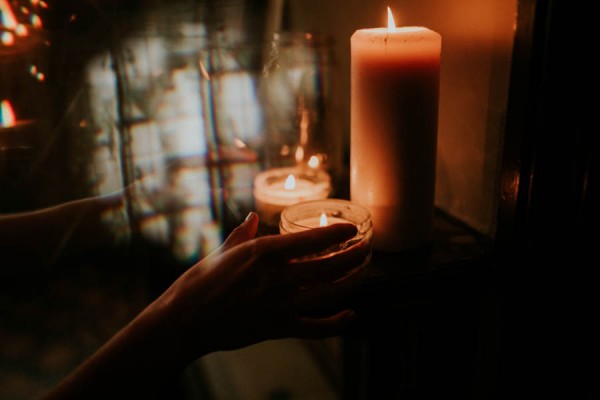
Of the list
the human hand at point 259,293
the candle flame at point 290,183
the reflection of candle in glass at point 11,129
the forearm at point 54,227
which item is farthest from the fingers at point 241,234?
the reflection of candle in glass at point 11,129

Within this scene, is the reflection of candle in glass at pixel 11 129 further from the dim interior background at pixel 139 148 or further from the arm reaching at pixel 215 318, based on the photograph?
the arm reaching at pixel 215 318

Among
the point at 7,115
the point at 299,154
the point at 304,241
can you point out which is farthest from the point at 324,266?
the point at 7,115

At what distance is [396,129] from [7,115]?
3.08 ft

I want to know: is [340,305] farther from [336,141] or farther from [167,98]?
[167,98]

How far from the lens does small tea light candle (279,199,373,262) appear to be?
43 centimetres

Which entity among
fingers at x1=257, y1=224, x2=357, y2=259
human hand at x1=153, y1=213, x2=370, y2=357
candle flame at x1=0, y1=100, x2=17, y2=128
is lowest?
human hand at x1=153, y1=213, x2=370, y2=357

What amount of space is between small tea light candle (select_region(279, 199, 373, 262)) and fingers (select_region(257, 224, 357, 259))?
1.7 inches

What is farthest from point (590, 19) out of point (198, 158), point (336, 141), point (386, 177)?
point (198, 158)

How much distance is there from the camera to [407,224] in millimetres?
466

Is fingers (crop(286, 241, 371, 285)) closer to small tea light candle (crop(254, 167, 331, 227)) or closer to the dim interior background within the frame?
small tea light candle (crop(254, 167, 331, 227))

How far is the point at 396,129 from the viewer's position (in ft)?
1.45

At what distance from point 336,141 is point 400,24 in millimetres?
235

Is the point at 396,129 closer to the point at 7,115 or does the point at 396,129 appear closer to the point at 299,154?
the point at 299,154

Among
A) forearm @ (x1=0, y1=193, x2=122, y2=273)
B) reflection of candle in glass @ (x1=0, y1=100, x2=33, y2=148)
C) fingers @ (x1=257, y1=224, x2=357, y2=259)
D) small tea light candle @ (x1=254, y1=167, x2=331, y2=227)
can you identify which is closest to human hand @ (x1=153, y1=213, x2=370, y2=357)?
fingers @ (x1=257, y1=224, x2=357, y2=259)
